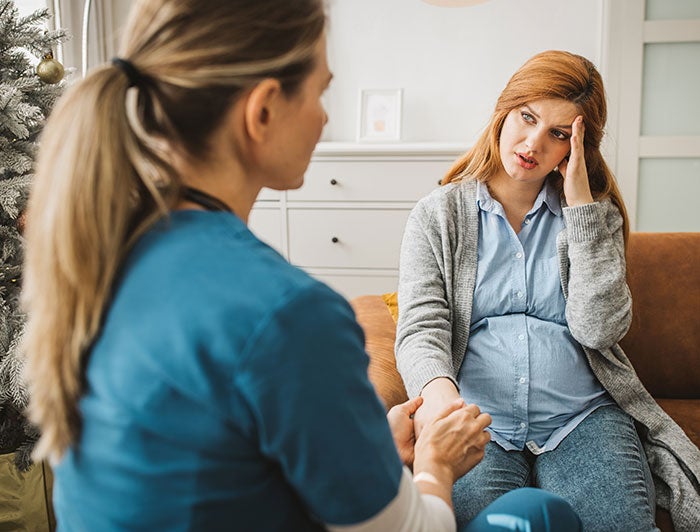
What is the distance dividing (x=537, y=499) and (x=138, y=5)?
2.40 ft

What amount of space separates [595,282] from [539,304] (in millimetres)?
121

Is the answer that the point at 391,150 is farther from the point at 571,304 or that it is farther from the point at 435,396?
the point at 435,396

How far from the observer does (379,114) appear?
3648mm

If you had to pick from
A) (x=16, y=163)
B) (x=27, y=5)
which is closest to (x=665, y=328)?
(x=16, y=163)

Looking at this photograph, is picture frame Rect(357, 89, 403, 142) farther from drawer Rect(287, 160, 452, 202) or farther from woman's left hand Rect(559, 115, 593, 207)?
woman's left hand Rect(559, 115, 593, 207)

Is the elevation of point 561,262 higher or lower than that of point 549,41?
lower

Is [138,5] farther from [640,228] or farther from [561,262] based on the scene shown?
[640,228]

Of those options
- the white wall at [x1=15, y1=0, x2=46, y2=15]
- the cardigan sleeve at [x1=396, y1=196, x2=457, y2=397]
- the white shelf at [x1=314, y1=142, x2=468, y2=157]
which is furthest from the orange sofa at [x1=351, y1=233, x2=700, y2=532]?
the white wall at [x1=15, y1=0, x2=46, y2=15]

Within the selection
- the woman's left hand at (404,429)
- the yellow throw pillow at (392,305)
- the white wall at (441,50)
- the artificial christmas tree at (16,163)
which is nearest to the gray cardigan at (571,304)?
the woman's left hand at (404,429)

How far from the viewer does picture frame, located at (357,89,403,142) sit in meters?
3.61

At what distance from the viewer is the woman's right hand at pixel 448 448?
908 mm

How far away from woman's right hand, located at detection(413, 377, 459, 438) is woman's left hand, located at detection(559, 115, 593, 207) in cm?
48

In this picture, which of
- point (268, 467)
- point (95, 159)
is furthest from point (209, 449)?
point (95, 159)

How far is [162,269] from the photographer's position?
619mm
